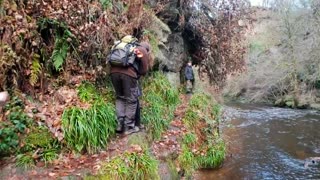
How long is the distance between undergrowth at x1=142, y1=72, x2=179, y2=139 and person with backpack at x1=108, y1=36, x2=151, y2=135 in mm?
832

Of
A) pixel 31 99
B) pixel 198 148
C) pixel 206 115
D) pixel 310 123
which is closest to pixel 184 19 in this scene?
pixel 206 115

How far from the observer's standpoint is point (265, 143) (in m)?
12.8

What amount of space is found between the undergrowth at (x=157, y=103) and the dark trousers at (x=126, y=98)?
0.83m

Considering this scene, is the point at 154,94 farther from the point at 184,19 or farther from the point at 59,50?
the point at 184,19

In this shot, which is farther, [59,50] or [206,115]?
[206,115]

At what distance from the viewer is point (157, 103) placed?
291 inches

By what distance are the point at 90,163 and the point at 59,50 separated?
2336mm

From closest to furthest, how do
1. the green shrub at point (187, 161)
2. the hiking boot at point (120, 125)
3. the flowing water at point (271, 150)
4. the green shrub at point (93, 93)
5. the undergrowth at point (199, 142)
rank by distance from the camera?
the hiking boot at point (120, 125), the green shrub at point (93, 93), the green shrub at point (187, 161), the undergrowth at point (199, 142), the flowing water at point (271, 150)

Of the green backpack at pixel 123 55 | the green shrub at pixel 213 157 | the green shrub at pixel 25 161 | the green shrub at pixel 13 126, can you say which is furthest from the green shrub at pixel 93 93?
the green shrub at pixel 213 157

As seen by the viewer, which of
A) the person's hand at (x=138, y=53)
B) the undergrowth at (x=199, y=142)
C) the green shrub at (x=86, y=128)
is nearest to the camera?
the green shrub at (x=86, y=128)

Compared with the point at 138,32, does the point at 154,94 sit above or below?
below

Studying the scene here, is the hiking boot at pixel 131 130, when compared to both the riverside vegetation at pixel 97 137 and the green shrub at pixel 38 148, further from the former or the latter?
the green shrub at pixel 38 148

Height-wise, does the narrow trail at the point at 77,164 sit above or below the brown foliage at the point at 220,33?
below

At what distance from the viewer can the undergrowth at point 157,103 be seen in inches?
261
